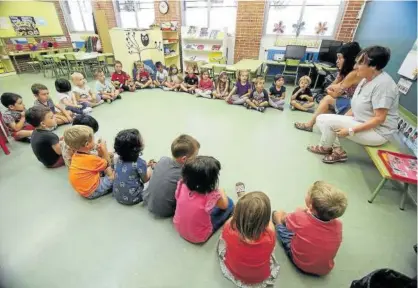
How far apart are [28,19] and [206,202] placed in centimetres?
884

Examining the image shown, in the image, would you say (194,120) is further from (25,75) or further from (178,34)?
(25,75)

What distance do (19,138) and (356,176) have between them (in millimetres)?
3869

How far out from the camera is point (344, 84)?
2461mm

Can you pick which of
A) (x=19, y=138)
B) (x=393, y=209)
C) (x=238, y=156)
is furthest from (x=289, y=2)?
(x=19, y=138)

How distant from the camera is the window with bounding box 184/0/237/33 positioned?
5.70 m

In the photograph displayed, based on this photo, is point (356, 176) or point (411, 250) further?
point (356, 176)

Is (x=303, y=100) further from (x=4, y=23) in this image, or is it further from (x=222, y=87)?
(x=4, y=23)

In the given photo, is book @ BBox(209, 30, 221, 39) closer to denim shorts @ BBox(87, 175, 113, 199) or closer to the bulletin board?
denim shorts @ BBox(87, 175, 113, 199)

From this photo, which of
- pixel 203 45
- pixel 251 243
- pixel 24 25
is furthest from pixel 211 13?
pixel 251 243

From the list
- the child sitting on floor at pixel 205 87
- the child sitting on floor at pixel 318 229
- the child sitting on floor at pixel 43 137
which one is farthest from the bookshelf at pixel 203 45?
the child sitting on floor at pixel 318 229

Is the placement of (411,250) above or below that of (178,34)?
below

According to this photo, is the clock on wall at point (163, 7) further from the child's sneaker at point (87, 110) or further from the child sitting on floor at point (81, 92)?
the child's sneaker at point (87, 110)

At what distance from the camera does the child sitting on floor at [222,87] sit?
4062 millimetres

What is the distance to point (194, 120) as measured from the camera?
3178 millimetres
